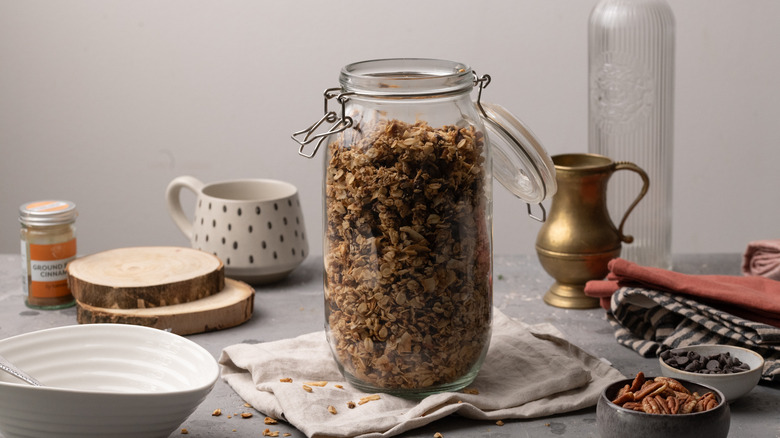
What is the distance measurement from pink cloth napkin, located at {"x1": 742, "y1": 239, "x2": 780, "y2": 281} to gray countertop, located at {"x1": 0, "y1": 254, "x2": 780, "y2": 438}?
0.09 meters

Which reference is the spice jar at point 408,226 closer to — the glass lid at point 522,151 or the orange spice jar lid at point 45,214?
the glass lid at point 522,151

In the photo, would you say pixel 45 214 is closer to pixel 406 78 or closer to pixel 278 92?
pixel 406 78

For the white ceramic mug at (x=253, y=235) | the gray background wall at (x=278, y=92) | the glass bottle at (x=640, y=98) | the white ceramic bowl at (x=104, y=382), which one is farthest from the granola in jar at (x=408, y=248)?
the gray background wall at (x=278, y=92)

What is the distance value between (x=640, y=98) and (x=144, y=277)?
778 mm

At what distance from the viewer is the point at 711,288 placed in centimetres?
105

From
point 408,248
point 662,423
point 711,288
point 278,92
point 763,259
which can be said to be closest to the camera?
point 662,423

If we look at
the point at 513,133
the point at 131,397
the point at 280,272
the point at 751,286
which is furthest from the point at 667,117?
the point at 131,397

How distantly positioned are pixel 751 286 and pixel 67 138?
1.87 metres

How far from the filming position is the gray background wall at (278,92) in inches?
88.6

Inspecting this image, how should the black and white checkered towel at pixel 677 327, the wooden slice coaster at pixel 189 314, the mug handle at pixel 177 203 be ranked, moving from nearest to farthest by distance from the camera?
1. the black and white checkered towel at pixel 677 327
2. the wooden slice coaster at pixel 189 314
3. the mug handle at pixel 177 203

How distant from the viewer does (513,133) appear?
96cm

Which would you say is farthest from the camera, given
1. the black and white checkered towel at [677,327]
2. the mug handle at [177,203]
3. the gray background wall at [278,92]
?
the gray background wall at [278,92]


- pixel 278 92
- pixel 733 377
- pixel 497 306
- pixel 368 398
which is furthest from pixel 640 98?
pixel 278 92

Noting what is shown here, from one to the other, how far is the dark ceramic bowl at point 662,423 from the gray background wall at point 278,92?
1559 mm
